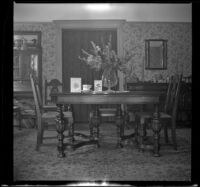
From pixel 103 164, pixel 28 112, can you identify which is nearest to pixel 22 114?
pixel 28 112

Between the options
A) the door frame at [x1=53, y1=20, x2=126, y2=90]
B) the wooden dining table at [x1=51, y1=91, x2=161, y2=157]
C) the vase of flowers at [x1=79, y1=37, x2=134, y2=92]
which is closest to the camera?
the wooden dining table at [x1=51, y1=91, x2=161, y2=157]

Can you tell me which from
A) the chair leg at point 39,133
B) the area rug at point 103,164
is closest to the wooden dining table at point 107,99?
the area rug at point 103,164

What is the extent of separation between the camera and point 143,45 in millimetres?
6945

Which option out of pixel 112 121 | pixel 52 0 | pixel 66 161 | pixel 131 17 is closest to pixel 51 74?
pixel 112 121

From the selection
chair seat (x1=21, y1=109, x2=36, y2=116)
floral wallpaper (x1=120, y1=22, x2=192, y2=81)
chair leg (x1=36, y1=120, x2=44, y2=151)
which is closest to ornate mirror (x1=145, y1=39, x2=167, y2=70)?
floral wallpaper (x1=120, y1=22, x2=192, y2=81)

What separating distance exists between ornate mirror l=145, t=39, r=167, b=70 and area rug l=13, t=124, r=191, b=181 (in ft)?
9.19

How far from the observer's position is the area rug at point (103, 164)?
285cm

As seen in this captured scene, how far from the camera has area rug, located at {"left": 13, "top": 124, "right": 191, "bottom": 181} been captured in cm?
→ 285

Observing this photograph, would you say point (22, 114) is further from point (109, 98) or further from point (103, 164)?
point (103, 164)

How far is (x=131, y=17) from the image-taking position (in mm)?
6551

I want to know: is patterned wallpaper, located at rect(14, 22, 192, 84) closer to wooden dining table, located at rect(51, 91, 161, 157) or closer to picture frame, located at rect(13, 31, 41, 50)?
picture frame, located at rect(13, 31, 41, 50)

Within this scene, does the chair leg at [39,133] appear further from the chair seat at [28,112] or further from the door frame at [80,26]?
the door frame at [80,26]

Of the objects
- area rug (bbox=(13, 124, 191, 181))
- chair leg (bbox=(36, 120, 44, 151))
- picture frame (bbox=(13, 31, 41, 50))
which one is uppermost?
picture frame (bbox=(13, 31, 41, 50))
